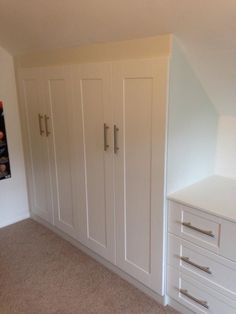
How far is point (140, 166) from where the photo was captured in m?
1.83

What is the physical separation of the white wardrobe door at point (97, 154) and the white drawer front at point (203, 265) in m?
0.54

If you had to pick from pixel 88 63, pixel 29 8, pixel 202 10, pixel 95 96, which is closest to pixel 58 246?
pixel 95 96

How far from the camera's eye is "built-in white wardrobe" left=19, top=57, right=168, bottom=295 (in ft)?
5.65

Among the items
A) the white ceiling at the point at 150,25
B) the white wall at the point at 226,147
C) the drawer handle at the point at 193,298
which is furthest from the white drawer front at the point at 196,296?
the white ceiling at the point at 150,25

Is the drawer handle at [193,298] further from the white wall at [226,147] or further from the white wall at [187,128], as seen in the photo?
the white wall at [226,147]

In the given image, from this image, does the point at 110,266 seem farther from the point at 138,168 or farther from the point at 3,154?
the point at 3,154

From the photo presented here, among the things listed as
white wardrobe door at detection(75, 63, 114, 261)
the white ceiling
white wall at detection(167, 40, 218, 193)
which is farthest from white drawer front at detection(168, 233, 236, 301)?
the white ceiling

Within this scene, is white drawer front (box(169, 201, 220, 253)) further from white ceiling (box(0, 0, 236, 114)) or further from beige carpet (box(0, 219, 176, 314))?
white ceiling (box(0, 0, 236, 114))

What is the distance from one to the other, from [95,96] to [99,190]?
70 cm

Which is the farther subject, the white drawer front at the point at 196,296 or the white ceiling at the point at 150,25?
the white drawer front at the point at 196,296

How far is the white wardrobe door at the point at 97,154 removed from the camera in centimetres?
195

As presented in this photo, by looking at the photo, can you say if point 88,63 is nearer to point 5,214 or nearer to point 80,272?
point 80,272

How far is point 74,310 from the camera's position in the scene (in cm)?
192

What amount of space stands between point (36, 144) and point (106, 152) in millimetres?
1032
